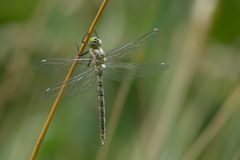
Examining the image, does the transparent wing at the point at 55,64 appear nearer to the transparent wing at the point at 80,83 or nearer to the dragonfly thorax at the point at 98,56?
the transparent wing at the point at 80,83

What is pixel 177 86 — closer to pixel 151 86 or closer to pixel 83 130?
pixel 151 86

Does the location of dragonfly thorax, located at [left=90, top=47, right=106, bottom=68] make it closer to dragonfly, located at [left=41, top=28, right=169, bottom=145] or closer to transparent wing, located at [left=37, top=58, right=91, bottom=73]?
dragonfly, located at [left=41, top=28, right=169, bottom=145]

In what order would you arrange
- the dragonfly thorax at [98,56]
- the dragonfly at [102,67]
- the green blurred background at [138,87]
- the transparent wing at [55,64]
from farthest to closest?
the green blurred background at [138,87], the dragonfly thorax at [98,56], the dragonfly at [102,67], the transparent wing at [55,64]

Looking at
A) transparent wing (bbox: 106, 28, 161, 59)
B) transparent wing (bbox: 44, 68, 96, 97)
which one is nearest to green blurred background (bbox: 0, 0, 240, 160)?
transparent wing (bbox: 106, 28, 161, 59)

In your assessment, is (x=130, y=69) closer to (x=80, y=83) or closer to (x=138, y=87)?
(x=80, y=83)

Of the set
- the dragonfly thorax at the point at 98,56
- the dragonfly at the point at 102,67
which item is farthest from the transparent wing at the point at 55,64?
the dragonfly thorax at the point at 98,56

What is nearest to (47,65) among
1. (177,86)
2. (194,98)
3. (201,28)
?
(177,86)

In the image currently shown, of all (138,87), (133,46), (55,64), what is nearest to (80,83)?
(55,64)
